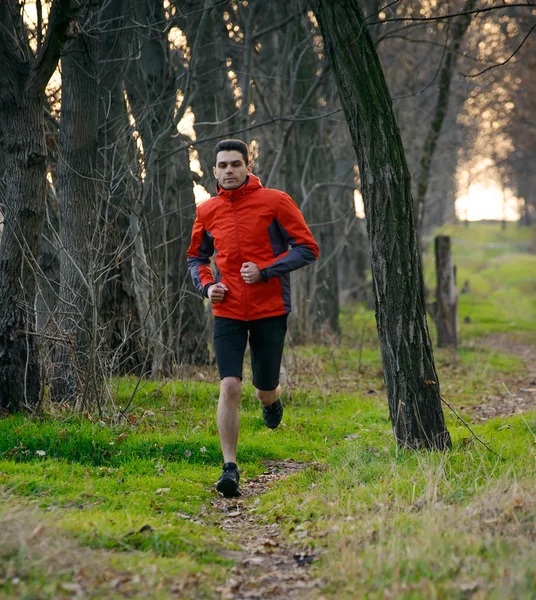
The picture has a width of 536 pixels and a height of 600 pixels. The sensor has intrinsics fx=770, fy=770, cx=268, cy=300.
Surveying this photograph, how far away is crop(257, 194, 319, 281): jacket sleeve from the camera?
590 centimetres

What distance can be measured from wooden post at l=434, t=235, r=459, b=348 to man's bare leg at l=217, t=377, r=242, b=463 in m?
9.59

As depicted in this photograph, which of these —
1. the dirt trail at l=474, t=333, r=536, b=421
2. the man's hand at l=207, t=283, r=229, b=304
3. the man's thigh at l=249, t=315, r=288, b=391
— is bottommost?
the dirt trail at l=474, t=333, r=536, b=421

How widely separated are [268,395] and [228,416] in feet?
2.52

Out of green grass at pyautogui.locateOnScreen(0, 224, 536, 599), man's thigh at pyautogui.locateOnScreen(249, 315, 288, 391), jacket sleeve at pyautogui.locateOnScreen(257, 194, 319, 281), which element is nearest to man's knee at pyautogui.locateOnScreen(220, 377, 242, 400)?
man's thigh at pyautogui.locateOnScreen(249, 315, 288, 391)

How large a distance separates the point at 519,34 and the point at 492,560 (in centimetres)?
1582

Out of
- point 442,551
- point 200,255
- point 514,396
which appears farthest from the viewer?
point 514,396

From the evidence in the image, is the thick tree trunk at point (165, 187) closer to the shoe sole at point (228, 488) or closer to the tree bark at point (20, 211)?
the tree bark at point (20, 211)

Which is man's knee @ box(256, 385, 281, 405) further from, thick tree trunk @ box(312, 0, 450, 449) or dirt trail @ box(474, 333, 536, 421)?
dirt trail @ box(474, 333, 536, 421)

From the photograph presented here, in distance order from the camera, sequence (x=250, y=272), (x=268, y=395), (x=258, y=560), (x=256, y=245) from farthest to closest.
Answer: (x=268, y=395), (x=256, y=245), (x=250, y=272), (x=258, y=560)

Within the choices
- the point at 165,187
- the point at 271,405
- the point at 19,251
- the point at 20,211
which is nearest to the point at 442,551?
the point at 271,405

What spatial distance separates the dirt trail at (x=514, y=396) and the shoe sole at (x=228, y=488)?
7.37 feet

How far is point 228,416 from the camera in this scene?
584 centimetres

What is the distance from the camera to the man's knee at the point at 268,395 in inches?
256

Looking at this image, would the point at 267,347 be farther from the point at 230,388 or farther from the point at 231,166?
the point at 231,166
